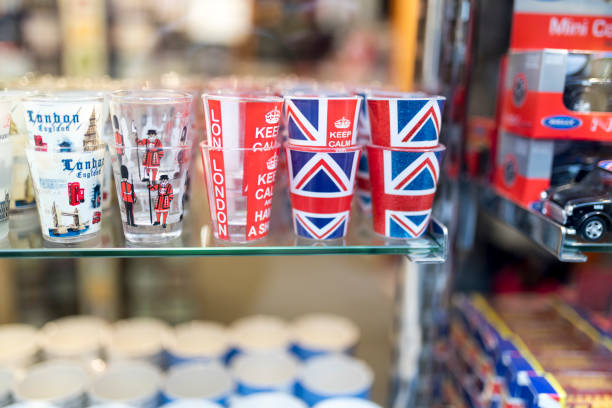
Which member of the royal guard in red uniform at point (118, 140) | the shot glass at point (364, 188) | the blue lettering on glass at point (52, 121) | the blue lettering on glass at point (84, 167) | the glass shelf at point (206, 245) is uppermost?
the blue lettering on glass at point (52, 121)

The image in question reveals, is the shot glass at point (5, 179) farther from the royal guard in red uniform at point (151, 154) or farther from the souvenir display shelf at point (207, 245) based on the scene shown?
the royal guard in red uniform at point (151, 154)

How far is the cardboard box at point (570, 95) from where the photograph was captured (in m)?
0.87

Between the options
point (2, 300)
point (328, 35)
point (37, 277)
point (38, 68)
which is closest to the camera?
point (2, 300)

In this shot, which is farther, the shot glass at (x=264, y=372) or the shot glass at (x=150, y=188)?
the shot glass at (x=264, y=372)

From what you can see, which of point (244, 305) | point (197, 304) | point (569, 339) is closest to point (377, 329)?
point (244, 305)

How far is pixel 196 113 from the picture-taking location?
1.03m

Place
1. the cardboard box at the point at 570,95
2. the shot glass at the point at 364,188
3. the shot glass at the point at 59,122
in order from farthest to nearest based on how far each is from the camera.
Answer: the shot glass at the point at 364,188
the cardboard box at the point at 570,95
the shot glass at the point at 59,122

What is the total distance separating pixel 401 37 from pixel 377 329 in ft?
5.86

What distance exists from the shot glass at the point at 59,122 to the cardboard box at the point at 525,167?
0.73 metres

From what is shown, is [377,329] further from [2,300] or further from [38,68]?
[38,68]

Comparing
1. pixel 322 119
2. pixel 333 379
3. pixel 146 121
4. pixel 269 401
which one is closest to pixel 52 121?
pixel 146 121

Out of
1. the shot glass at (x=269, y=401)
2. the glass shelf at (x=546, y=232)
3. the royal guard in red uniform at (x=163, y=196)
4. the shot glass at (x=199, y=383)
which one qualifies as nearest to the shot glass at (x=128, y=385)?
the shot glass at (x=199, y=383)

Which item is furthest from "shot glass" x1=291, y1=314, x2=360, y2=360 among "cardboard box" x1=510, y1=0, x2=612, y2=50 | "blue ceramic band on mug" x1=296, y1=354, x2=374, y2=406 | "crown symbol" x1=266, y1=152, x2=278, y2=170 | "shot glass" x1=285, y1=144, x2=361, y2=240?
"cardboard box" x1=510, y1=0, x2=612, y2=50

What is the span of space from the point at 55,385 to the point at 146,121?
24.5 inches
